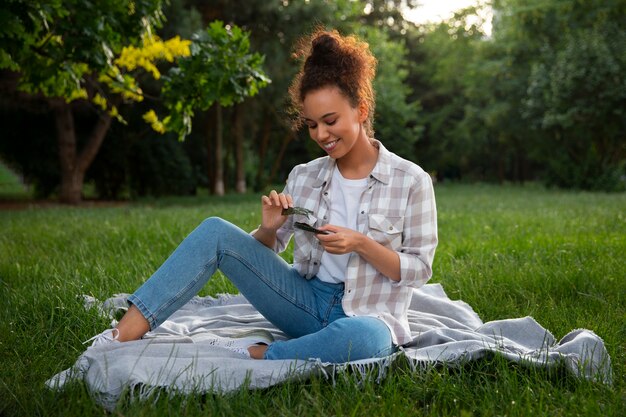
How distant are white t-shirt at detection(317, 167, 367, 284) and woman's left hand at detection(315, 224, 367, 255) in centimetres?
31

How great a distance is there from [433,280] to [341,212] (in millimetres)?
1952

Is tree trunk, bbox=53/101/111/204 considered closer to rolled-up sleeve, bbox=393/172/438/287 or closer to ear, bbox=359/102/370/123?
ear, bbox=359/102/370/123

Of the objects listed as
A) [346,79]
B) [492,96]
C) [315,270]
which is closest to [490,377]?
[315,270]

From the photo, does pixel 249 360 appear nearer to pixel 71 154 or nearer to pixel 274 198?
pixel 274 198

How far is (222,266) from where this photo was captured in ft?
9.97

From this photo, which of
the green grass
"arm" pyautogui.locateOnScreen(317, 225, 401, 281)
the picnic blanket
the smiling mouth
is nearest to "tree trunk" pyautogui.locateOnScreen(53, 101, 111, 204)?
the green grass

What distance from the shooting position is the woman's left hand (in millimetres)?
2709

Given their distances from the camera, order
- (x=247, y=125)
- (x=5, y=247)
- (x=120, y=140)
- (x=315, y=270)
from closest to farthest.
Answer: (x=315, y=270) < (x=5, y=247) < (x=120, y=140) < (x=247, y=125)

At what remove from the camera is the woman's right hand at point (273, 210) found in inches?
119

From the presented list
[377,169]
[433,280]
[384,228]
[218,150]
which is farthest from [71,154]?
[384,228]

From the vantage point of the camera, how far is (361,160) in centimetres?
317

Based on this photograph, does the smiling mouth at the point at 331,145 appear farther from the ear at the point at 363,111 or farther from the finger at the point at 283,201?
the finger at the point at 283,201

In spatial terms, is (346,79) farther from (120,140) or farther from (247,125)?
(247,125)

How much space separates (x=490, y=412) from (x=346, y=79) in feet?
5.06
